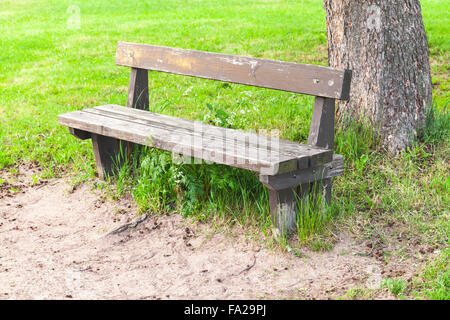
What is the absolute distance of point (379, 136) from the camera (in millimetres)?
4633

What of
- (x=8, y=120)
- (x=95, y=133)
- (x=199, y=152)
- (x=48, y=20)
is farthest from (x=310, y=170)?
(x=48, y=20)

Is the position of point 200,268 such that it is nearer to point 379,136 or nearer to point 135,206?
point 135,206

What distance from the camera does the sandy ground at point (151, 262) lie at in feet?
11.0

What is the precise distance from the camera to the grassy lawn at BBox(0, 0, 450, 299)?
3824 millimetres

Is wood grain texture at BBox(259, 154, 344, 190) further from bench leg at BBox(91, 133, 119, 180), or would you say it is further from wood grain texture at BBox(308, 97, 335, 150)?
bench leg at BBox(91, 133, 119, 180)

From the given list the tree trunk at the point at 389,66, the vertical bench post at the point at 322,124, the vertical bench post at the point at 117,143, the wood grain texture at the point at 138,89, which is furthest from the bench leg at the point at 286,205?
the wood grain texture at the point at 138,89

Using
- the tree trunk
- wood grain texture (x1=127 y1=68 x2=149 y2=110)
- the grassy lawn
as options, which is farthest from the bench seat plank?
the tree trunk

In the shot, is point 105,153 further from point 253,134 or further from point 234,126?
point 253,134

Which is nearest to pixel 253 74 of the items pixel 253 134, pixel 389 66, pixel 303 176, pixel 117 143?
pixel 253 134

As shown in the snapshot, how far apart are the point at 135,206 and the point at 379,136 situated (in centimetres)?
205

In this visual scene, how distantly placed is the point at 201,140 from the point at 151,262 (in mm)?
888

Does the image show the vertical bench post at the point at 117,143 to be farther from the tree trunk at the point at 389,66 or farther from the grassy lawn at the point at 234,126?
the tree trunk at the point at 389,66

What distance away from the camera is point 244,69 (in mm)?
4082

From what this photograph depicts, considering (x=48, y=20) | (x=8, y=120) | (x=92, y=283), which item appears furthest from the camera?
(x=48, y=20)
